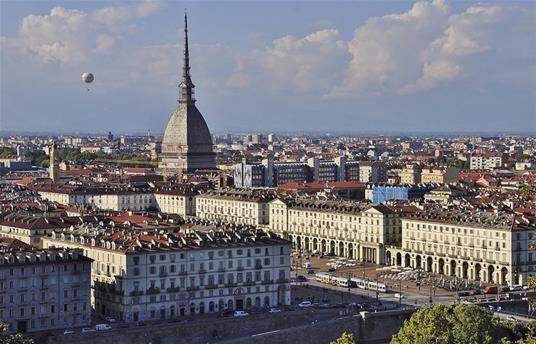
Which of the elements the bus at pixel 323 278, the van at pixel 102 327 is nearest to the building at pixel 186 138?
the bus at pixel 323 278

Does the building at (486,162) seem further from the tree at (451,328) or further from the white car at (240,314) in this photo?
the tree at (451,328)

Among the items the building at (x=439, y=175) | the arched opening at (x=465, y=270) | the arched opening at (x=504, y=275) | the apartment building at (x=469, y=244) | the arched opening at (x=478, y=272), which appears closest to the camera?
the arched opening at (x=504, y=275)

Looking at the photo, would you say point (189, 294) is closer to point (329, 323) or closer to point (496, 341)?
point (329, 323)

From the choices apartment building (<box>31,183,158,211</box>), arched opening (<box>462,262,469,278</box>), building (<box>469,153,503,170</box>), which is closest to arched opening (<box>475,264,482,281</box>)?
arched opening (<box>462,262,469,278</box>)

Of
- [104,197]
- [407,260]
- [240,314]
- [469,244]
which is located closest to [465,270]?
[469,244]

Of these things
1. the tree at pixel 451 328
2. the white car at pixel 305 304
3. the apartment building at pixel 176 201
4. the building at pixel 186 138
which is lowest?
the white car at pixel 305 304
